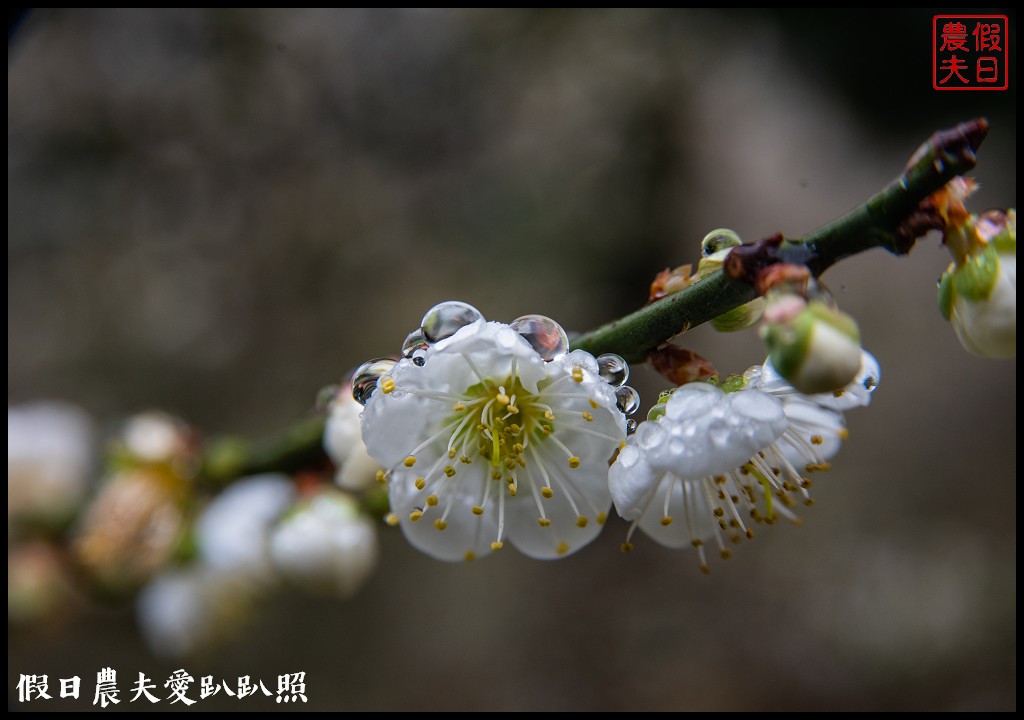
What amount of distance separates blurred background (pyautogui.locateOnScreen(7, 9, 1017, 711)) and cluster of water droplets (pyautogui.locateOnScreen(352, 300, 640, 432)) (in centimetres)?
199

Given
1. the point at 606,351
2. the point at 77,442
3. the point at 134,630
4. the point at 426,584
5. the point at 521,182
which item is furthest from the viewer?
the point at 521,182

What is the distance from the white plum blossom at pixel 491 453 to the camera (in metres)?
0.73

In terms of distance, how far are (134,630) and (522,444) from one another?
2.36 metres

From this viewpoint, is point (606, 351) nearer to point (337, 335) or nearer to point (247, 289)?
point (337, 335)

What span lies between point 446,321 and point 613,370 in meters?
0.17

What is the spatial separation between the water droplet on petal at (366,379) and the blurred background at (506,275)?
1.95 m

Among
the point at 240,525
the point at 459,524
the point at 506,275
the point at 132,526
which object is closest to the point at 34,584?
the point at 132,526

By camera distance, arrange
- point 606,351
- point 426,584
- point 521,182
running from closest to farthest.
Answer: point 606,351 → point 426,584 → point 521,182

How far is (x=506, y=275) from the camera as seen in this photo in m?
2.84

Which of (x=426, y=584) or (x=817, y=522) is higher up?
(x=817, y=522)

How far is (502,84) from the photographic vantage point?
2.94 meters

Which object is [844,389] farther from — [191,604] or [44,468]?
[44,468]

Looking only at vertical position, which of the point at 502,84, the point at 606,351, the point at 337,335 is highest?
the point at 502,84

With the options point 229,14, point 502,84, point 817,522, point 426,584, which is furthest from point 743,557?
point 229,14
